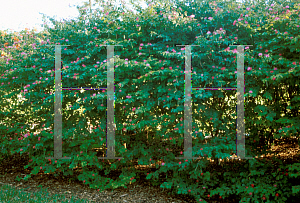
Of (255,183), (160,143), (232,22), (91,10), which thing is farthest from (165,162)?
(91,10)

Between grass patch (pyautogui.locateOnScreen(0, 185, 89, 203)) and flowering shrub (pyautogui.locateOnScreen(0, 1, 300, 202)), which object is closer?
flowering shrub (pyautogui.locateOnScreen(0, 1, 300, 202))

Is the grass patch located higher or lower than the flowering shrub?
lower

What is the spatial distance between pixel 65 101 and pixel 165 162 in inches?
92.8

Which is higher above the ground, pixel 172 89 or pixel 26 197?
pixel 172 89

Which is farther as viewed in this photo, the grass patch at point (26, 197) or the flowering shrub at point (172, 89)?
the grass patch at point (26, 197)

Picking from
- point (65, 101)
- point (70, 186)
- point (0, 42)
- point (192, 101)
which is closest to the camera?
point (192, 101)

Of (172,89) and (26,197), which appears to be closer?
(172,89)

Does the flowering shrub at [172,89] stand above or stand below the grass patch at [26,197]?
above

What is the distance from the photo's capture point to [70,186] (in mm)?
5176

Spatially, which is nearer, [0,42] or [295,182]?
[295,182]

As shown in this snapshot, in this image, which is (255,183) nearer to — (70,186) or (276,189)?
(276,189)

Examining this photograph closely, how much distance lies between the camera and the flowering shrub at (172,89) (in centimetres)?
399

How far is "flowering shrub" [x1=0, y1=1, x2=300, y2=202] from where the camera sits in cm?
399

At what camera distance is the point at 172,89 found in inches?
162
